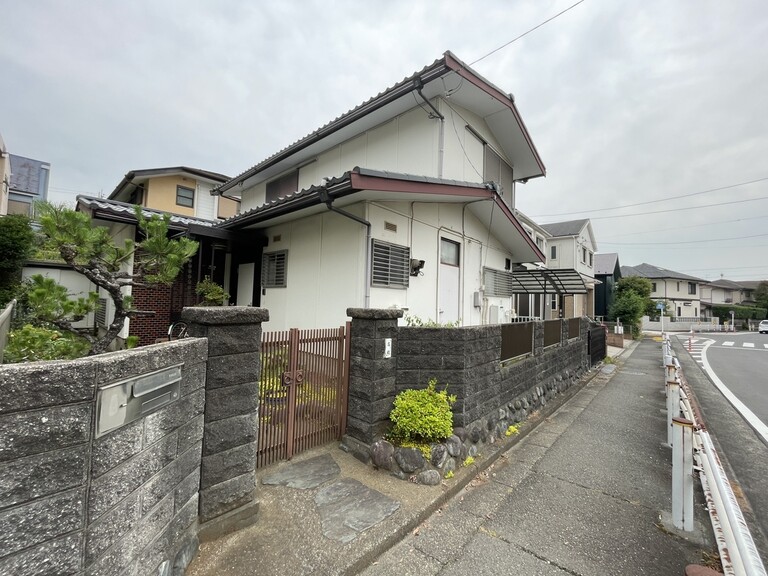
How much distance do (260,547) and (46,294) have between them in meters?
3.46

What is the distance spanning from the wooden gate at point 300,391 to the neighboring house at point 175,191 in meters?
13.2

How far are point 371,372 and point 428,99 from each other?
6079 mm

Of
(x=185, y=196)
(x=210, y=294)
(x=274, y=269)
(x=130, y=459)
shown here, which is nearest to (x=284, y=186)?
(x=274, y=269)

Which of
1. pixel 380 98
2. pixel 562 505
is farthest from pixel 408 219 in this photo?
pixel 562 505

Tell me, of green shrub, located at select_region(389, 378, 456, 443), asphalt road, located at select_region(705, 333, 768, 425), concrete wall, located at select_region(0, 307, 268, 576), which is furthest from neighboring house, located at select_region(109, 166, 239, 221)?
asphalt road, located at select_region(705, 333, 768, 425)

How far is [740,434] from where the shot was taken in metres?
5.42

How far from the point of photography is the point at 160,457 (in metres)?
1.81

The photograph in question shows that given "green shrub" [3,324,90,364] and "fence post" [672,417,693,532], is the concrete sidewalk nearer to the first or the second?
"fence post" [672,417,693,532]

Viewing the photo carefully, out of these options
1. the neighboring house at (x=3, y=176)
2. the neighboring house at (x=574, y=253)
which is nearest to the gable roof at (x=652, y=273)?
the neighboring house at (x=574, y=253)

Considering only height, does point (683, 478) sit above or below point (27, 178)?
below

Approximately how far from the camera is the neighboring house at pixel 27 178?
21500 millimetres

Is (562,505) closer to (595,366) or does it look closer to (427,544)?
(427,544)

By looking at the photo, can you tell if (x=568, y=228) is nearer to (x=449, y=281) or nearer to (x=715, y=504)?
(x=449, y=281)

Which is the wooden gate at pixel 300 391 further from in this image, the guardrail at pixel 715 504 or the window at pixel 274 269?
the window at pixel 274 269
